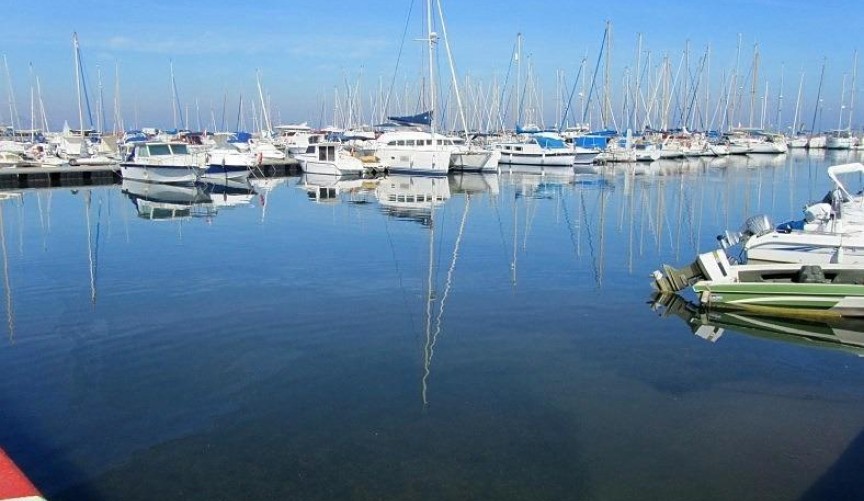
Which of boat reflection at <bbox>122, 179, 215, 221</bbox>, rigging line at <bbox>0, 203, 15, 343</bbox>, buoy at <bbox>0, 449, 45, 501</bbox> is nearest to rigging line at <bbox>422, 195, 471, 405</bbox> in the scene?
buoy at <bbox>0, 449, 45, 501</bbox>

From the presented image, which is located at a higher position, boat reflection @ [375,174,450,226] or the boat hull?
the boat hull

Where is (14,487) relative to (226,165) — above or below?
above

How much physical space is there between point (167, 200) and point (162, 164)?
668 cm

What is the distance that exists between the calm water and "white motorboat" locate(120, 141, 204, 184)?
20.7 m

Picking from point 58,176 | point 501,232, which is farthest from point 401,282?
point 58,176

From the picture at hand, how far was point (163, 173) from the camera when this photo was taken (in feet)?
138

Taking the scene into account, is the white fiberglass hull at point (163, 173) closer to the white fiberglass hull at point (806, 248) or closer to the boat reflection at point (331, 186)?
the boat reflection at point (331, 186)

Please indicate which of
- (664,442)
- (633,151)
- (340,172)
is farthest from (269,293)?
(633,151)

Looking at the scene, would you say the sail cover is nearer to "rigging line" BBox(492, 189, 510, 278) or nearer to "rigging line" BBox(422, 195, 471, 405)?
"rigging line" BBox(492, 189, 510, 278)

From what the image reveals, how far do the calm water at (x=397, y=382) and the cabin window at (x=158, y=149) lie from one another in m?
22.4

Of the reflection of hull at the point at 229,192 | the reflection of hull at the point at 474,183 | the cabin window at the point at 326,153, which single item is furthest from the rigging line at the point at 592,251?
the cabin window at the point at 326,153

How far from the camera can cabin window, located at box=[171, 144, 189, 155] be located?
43375 mm

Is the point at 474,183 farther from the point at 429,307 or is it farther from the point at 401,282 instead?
the point at 429,307

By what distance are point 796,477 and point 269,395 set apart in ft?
19.8
